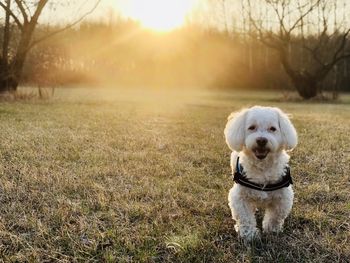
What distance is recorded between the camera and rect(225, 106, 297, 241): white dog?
339 cm

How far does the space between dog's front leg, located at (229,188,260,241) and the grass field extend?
8cm

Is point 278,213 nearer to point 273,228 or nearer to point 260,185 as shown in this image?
point 273,228

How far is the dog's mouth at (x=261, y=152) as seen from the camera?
11.1 ft

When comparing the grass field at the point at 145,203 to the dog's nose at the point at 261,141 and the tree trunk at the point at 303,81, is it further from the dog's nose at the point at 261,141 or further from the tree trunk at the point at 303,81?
the tree trunk at the point at 303,81

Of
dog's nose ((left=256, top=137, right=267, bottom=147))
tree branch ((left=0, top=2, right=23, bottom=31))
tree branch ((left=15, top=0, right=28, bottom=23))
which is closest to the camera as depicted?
dog's nose ((left=256, top=137, right=267, bottom=147))

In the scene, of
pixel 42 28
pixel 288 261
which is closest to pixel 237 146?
pixel 288 261

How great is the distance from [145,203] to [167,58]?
1513 inches

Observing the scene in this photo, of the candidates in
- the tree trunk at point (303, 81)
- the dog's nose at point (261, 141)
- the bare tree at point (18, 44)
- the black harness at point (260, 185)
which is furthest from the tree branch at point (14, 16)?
the dog's nose at point (261, 141)

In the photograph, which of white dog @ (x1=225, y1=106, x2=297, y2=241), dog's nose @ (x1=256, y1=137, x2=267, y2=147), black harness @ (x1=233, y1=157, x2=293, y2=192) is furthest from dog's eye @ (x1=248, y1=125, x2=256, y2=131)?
black harness @ (x1=233, y1=157, x2=293, y2=192)

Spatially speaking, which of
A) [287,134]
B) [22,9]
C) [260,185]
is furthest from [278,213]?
[22,9]

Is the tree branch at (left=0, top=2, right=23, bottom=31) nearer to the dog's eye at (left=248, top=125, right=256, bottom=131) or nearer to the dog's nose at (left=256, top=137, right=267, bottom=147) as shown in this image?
the dog's eye at (left=248, top=125, right=256, bottom=131)

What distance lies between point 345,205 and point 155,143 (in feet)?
13.2

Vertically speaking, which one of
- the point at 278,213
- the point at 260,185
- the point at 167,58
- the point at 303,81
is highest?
the point at 167,58

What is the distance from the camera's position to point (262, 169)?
3512 mm
